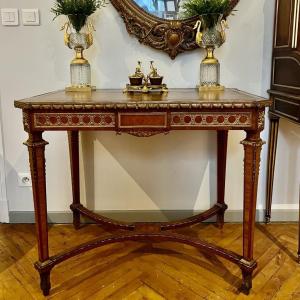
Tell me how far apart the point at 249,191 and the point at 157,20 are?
1005 mm

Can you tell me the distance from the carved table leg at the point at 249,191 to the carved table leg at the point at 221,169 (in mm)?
555

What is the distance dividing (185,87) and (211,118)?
67 centimetres

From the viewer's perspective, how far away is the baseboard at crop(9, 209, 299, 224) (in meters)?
2.08

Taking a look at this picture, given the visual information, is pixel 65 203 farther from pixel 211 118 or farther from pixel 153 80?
pixel 211 118

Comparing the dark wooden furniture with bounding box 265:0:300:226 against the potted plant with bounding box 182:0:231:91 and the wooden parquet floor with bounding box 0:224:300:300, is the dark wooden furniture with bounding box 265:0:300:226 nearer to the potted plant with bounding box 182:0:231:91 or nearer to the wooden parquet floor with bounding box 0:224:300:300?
the potted plant with bounding box 182:0:231:91

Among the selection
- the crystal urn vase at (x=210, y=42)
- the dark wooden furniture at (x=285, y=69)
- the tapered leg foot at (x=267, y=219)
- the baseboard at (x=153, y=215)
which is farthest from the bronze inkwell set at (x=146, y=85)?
the tapered leg foot at (x=267, y=219)

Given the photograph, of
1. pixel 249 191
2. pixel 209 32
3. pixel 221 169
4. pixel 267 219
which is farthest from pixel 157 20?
pixel 267 219

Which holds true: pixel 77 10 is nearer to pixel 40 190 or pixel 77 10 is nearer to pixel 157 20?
pixel 157 20

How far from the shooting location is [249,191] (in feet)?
4.51

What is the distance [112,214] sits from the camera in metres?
2.09

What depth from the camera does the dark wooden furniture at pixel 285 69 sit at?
1.57 meters

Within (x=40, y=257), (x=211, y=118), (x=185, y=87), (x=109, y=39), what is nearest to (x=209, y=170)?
(x=185, y=87)

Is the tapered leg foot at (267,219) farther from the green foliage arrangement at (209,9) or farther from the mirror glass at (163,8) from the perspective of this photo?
the mirror glass at (163,8)

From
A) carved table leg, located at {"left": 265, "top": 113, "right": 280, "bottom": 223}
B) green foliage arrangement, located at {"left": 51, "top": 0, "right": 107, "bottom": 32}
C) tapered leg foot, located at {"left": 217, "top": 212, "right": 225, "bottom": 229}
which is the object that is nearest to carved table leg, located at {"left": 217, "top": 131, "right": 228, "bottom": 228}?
tapered leg foot, located at {"left": 217, "top": 212, "right": 225, "bottom": 229}
